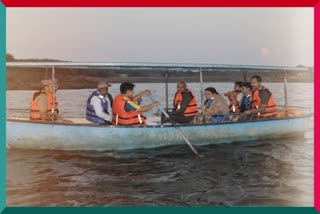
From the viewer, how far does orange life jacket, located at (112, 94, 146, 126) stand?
847cm

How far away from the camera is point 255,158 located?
8.87 m

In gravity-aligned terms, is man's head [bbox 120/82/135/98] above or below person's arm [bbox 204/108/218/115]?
above

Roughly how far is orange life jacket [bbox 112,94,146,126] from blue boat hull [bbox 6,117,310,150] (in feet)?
0.82

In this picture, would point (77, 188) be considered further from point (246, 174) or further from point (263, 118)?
point (263, 118)

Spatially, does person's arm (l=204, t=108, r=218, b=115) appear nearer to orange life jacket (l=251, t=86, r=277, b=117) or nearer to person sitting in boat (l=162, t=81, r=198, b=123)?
person sitting in boat (l=162, t=81, r=198, b=123)

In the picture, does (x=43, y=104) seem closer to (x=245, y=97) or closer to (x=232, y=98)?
(x=232, y=98)

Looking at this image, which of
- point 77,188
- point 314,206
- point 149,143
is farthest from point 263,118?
point 77,188

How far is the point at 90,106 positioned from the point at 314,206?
190 inches

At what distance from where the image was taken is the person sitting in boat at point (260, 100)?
9451 millimetres

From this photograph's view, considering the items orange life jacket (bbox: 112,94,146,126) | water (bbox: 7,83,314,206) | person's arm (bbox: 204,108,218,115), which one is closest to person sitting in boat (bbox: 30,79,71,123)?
water (bbox: 7,83,314,206)

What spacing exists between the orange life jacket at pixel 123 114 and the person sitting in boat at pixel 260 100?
2.61m

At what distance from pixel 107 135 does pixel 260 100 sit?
370 centimetres

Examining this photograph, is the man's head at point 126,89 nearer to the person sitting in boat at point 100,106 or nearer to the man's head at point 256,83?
the person sitting in boat at point 100,106

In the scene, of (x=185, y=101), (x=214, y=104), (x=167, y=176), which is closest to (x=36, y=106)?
(x=167, y=176)
